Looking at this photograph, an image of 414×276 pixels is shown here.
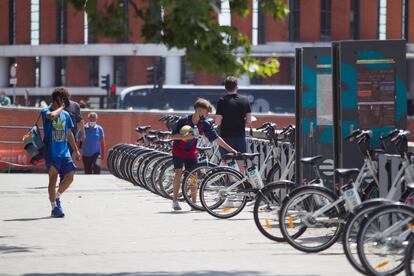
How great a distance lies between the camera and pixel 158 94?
69062mm

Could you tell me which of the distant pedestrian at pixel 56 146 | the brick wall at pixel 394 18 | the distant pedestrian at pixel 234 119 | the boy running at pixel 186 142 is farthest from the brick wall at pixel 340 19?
the distant pedestrian at pixel 56 146

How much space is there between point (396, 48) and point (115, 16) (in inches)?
172

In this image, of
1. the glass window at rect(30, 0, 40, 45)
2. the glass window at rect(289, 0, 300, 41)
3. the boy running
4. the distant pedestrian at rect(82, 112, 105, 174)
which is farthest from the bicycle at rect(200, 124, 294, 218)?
the glass window at rect(30, 0, 40, 45)

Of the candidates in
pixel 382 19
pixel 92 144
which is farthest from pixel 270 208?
pixel 382 19

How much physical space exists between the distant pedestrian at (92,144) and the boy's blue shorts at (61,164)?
12194 mm

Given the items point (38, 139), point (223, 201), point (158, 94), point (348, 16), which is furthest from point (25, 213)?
point (348, 16)

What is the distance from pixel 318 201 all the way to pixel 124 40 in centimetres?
7706

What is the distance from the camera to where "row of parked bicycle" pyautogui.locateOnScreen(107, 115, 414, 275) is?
31.1 ft

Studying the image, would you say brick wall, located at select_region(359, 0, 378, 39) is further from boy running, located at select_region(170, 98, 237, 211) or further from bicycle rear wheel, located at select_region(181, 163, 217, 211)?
bicycle rear wheel, located at select_region(181, 163, 217, 211)

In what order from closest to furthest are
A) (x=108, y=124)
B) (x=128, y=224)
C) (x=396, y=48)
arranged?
(x=396, y=48) → (x=128, y=224) → (x=108, y=124)

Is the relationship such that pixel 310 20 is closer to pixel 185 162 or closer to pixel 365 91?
pixel 185 162

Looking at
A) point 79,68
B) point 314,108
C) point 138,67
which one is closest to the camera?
point 314,108

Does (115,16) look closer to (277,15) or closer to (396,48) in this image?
(277,15)

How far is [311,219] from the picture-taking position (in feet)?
37.8
